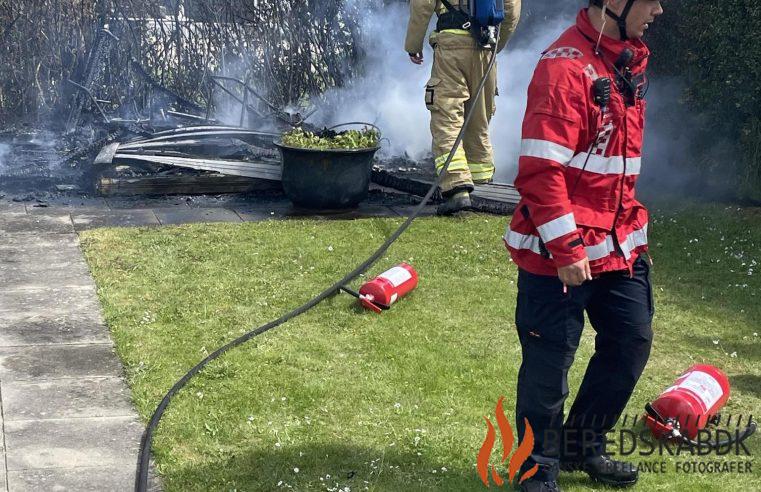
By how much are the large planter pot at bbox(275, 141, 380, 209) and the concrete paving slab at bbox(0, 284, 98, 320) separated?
2565 mm

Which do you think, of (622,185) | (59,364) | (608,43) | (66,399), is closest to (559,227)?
(622,185)

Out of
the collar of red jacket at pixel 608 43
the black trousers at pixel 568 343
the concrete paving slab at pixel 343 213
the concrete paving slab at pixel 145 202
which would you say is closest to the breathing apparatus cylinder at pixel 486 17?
the concrete paving slab at pixel 343 213

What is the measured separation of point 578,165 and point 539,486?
1.27 metres

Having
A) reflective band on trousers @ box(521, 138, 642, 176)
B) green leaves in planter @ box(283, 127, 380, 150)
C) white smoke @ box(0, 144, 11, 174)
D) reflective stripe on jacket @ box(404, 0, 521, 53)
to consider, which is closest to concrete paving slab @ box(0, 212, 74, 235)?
green leaves in planter @ box(283, 127, 380, 150)

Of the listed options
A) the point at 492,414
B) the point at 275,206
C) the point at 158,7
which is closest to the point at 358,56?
the point at 158,7

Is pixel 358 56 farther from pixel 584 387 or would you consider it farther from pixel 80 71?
pixel 584 387

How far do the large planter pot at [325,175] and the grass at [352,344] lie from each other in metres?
0.52

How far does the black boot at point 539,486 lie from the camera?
3.84 meters

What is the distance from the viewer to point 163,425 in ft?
14.6

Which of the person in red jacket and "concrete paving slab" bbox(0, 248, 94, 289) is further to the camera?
"concrete paving slab" bbox(0, 248, 94, 289)

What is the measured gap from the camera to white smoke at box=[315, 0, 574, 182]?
11.3 m

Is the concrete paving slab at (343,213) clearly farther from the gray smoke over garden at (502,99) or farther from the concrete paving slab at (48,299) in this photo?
the concrete paving slab at (48,299)

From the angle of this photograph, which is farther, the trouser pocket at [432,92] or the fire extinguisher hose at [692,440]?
the trouser pocket at [432,92]

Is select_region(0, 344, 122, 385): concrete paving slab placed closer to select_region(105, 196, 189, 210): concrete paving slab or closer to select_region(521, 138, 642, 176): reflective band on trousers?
select_region(521, 138, 642, 176): reflective band on trousers
